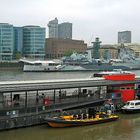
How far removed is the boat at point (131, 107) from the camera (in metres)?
38.1

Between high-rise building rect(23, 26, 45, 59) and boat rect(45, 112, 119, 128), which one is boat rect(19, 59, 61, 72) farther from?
boat rect(45, 112, 119, 128)

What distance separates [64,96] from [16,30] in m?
162

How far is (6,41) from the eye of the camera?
186875mm

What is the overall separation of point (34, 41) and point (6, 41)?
1560cm

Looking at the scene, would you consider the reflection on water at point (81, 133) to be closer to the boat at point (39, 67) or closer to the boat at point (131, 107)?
the boat at point (131, 107)

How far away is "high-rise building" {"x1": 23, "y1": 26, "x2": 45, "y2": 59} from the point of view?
195250 millimetres

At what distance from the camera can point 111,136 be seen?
30.0 meters

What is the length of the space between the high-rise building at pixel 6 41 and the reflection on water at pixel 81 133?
158 m

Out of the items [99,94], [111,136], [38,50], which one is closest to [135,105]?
[99,94]

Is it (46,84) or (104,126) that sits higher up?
→ (46,84)

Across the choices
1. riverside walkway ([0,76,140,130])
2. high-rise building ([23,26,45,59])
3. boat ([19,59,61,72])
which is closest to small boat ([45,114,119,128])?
riverside walkway ([0,76,140,130])

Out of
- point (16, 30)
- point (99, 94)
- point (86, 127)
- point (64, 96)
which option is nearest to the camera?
point (86, 127)

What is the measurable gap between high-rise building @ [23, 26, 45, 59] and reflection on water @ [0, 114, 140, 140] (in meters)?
164

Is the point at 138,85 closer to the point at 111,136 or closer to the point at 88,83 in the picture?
the point at 88,83
